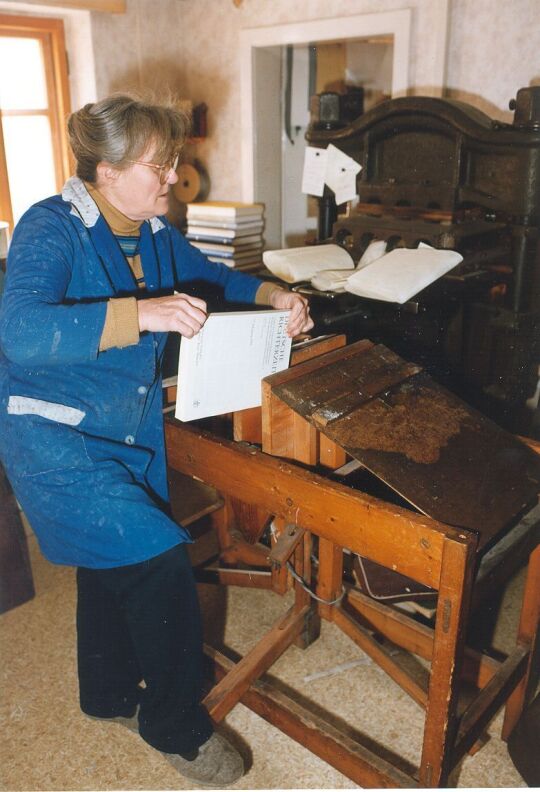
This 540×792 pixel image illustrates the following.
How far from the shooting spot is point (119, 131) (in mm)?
1439

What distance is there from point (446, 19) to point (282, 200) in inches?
55.5

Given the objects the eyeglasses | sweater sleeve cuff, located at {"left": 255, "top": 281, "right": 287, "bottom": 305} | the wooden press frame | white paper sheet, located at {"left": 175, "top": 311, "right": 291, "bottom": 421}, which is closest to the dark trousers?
the wooden press frame

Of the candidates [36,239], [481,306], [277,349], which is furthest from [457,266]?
[36,239]

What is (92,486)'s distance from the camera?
1474mm

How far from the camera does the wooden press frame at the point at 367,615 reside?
122 centimetres

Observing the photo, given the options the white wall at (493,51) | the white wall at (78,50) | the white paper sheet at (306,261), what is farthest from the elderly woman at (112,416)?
the white wall at (78,50)

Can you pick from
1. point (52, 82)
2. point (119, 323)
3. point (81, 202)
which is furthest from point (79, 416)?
point (52, 82)

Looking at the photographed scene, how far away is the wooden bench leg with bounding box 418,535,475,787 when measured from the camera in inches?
46.0

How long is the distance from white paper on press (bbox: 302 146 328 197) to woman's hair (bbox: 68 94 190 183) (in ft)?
4.40

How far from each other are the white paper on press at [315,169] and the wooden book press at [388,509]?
3.91 ft

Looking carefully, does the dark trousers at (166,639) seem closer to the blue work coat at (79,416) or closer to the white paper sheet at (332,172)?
the blue work coat at (79,416)

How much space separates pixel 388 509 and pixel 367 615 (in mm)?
1000

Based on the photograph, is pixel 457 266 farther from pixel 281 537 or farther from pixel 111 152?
pixel 111 152

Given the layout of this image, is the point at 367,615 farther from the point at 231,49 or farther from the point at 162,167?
the point at 231,49
